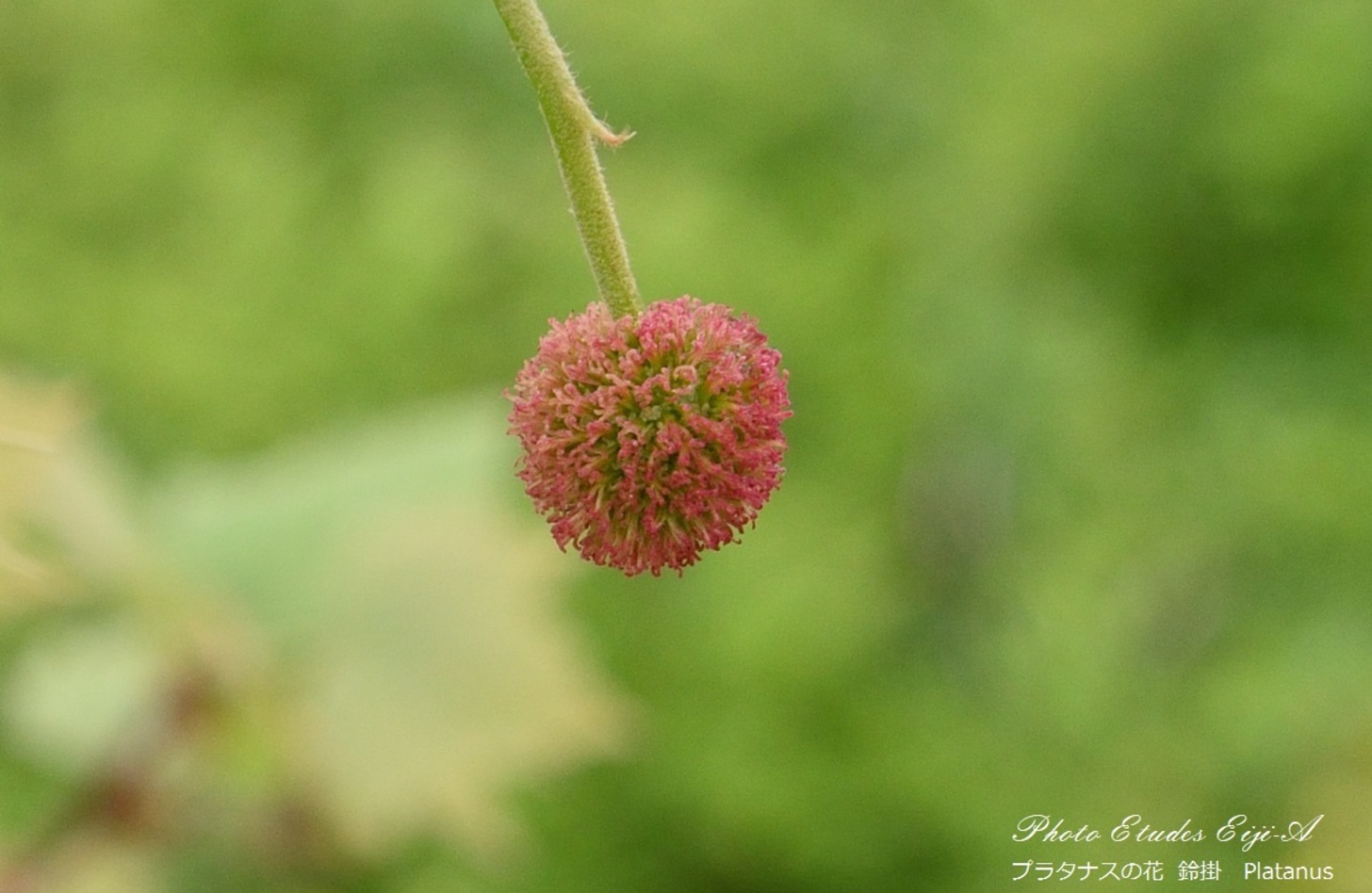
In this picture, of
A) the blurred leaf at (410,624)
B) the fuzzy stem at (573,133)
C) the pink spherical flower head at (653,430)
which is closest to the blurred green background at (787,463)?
the blurred leaf at (410,624)

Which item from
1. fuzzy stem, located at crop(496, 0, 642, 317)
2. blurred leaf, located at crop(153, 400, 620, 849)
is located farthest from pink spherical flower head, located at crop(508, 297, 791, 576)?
blurred leaf, located at crop(153, 400, 620, 849)

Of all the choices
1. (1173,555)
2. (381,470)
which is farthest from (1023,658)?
(381,470)

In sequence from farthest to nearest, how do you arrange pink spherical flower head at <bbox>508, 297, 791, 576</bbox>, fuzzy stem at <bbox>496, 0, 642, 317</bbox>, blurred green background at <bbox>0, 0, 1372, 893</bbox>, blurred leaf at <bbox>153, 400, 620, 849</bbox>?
blurred green background at <bbox>0, 0, 1372, 893</bbox>, blurred leaf at <bbox>153, 400, 620, 849</bbox>, pink spherical flower head at <bbox>508, 297, 791, 576</bbox>, fuzzy stem at <bbox>496, 0, 642, 317</bbox>

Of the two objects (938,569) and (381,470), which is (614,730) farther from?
(938,569)

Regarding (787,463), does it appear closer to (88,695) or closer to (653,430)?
(88,695)

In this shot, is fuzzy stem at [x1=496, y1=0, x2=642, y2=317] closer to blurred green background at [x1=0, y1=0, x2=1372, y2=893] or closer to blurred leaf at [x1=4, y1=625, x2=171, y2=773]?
blurred green background at [x1=0, y1=0, x2=1372, y2=893]

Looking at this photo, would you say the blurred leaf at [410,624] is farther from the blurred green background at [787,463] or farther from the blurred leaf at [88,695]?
the blurred leaf at [88,695]
